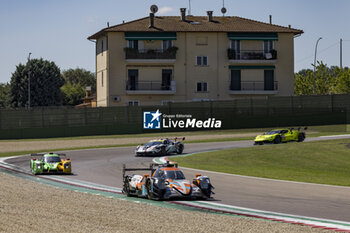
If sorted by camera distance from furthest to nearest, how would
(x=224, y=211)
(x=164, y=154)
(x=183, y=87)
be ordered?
(x=183, y=87), (x=164, y=154), (x=224, y=211)

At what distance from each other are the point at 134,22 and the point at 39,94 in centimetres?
4763

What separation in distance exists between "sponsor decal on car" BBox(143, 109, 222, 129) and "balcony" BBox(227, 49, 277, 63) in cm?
1261

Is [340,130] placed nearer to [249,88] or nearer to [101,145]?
[249,88]

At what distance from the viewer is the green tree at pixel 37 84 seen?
119875 mm

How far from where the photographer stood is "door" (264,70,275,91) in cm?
7988

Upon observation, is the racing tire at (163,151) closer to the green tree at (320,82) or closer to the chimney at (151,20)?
the chimney at (151,20)

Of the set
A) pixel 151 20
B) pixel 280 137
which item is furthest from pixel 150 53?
pixel 280 137

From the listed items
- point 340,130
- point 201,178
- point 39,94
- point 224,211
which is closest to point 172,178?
point 201,178

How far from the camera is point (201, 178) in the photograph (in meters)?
22.9

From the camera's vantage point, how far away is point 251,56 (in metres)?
79.1

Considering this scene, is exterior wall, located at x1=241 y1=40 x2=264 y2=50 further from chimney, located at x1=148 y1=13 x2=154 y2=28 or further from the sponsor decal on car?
the sponsor decal on car

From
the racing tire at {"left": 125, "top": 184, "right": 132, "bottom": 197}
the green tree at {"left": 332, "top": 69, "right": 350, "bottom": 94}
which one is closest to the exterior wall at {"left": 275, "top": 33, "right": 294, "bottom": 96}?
the green tree at {"left": 332, "top": 69, "right": 350, "bottom": 94}

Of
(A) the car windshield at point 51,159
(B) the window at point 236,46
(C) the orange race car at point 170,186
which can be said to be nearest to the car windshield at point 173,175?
(C) the orange race car at point 170,186

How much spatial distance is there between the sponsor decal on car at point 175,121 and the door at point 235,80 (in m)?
11.2
